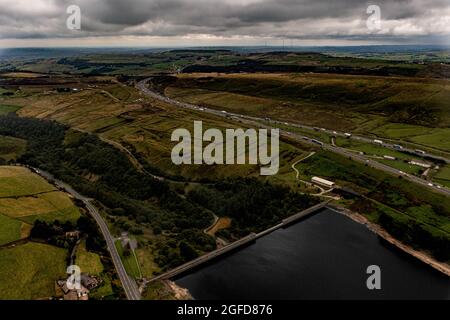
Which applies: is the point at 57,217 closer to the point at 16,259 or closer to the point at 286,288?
the point at 16,259

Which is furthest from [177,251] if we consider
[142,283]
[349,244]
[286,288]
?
[349,244]

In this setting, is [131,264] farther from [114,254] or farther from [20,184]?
[20,184]

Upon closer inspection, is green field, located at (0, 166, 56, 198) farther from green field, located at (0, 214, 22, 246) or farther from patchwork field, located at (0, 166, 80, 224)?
green field, located at (0, 214, 22, 246)

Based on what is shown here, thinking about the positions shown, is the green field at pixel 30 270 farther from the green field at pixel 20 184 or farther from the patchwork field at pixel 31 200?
the green field at pixel 20 184
